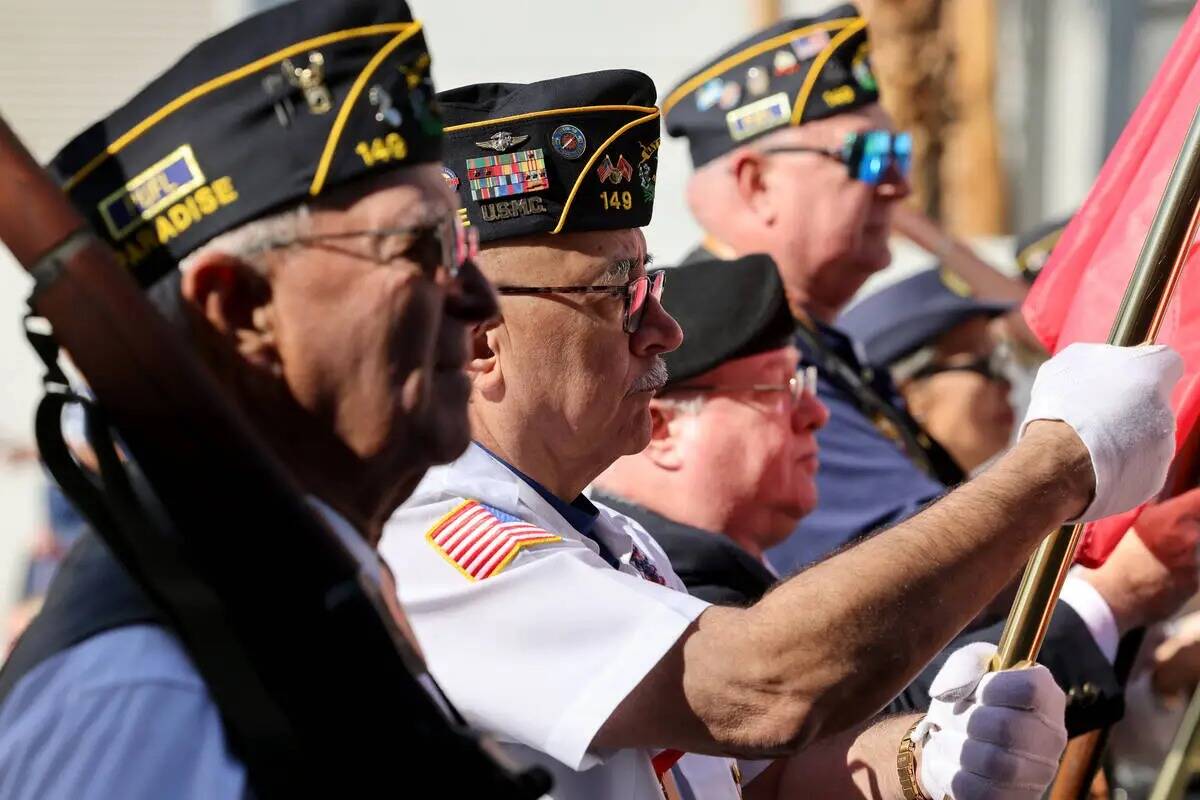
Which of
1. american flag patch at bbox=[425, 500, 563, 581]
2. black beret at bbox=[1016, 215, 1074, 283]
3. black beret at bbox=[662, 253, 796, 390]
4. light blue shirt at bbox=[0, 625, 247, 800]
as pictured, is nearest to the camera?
light blue shirt at bbox=[0, 625, 247, 800]

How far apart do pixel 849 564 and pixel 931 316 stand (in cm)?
343

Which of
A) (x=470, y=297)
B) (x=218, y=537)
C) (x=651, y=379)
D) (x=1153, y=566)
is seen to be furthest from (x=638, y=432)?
(x=1153, y=566)

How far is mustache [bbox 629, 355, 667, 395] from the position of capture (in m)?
2.41

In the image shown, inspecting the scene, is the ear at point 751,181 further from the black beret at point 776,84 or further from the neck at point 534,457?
the neck at point 534,457

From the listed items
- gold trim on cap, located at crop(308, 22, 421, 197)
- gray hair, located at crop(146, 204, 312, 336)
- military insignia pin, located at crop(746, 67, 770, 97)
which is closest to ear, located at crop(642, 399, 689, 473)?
gold trim on cap, located at crop(308, 22, 421, 197)

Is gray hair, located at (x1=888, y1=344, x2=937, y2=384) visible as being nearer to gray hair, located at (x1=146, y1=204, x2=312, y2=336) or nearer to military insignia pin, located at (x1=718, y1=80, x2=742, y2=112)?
military insignia pin, located at (x1=718, y1=80, x2=742, y2=112)

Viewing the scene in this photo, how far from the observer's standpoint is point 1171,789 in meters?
3.71

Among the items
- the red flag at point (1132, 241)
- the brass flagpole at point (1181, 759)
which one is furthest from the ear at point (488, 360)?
the brass flagpole at point (1181, 759)

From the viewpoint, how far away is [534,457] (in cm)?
236

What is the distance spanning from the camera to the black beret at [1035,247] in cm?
570

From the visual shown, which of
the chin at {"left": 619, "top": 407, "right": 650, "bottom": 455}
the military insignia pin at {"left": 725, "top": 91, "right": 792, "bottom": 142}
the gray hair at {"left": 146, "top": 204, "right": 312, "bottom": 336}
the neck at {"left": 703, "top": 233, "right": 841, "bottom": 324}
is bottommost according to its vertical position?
the neck at {"left": 703, "top": 233, "right": 841, "bottom": 324}

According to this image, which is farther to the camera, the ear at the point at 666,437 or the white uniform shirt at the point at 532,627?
the ear at the point at 666,437

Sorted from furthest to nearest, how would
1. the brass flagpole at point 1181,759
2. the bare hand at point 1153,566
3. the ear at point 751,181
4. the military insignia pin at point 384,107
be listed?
the ear at point 751,181 < the brass flagpole at point 1181,759 < the bare hand at point 1153,566 < the military insignia pin at point 384,107

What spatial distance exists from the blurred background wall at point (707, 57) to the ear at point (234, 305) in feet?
20.9
